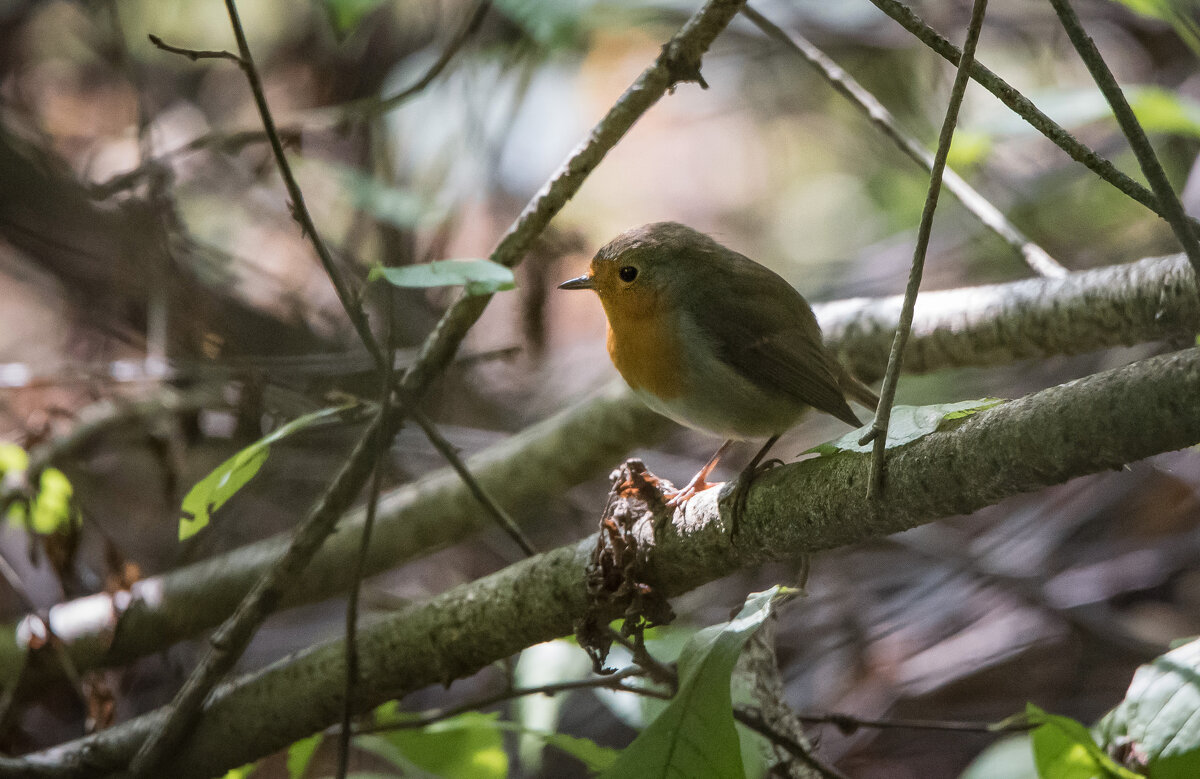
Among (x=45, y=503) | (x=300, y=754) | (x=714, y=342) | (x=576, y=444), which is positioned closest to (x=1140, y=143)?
(x=714, y=342)

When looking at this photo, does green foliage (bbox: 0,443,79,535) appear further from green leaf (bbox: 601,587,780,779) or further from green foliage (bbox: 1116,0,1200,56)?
green foliage (bbox: 1116,0,1200,56)

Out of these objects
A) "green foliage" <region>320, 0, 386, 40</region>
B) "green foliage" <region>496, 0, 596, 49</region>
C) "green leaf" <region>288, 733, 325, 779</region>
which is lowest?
"green leaf" <region>288, 733, 325, 779</region>

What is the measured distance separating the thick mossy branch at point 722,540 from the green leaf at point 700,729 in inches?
9.4

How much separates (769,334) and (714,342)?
14 cm

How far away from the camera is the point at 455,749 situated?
6.91ft

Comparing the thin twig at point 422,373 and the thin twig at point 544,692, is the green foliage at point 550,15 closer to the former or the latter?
the thin twig at point 422,373

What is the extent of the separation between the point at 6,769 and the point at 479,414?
296cm

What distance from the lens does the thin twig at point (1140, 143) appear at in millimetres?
1023

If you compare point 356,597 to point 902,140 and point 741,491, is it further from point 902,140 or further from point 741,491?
point 902,140

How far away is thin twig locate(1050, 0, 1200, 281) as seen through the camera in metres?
1.02

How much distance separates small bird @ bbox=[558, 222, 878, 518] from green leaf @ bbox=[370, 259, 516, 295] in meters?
0.73

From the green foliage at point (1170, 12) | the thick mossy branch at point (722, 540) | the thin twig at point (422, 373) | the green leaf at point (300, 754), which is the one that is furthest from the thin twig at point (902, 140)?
the green leaf at point (300, 754)

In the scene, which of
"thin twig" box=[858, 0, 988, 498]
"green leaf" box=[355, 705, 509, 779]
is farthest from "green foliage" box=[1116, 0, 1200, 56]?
"green leaf" box=[355, 705, 509, 779]

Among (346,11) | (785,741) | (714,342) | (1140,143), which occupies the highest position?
(346,11)
